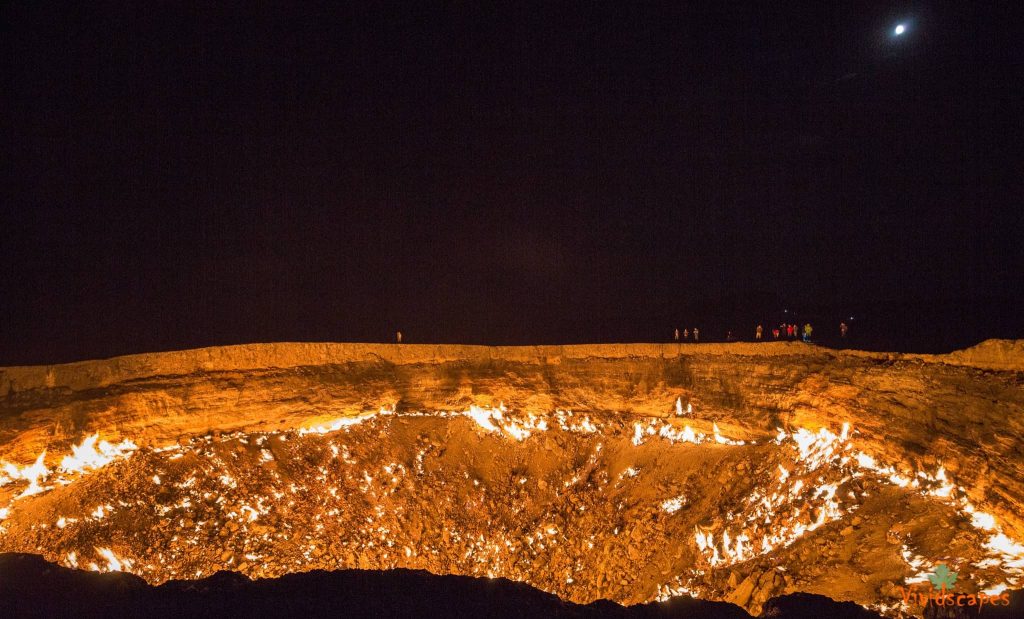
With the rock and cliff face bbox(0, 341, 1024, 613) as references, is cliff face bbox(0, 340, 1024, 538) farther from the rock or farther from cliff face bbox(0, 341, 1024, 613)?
the rock

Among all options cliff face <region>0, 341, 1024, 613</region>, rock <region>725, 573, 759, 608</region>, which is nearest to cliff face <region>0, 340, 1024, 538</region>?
cliff face <region>0, 341, 1024, 613</region>

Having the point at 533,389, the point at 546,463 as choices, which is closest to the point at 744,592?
the point at 546,463

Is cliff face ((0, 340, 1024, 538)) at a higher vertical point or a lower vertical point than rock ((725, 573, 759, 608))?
higher

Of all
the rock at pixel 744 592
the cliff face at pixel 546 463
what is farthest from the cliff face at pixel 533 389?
the rock at pixel 744 592

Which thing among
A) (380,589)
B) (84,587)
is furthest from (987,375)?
(84,587)

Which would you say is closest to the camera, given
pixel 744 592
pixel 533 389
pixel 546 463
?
pixel 744 592

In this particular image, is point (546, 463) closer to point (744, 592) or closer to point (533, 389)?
point (533, 389)

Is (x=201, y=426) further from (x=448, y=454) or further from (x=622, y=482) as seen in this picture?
(x=622, y=482)

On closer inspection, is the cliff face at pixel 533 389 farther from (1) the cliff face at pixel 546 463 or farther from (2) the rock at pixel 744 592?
(2) the rock at pixel 744 592
